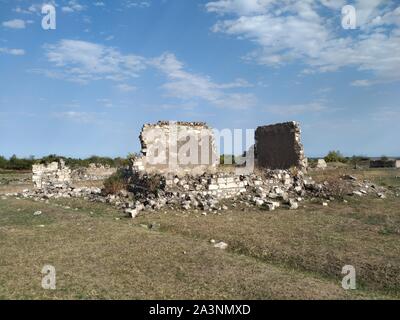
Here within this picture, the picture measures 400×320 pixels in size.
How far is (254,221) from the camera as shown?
1059 centimetres

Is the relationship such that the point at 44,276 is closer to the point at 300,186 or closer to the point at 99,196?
the point at 99,196

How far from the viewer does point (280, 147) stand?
64.0 feet

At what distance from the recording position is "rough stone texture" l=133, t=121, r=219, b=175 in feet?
55.4

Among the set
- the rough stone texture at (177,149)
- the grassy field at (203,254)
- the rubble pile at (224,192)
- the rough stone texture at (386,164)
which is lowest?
the grassy field at (203,254)

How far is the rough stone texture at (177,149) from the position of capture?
55.4 ft

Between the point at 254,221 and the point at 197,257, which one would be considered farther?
the point at 254,221

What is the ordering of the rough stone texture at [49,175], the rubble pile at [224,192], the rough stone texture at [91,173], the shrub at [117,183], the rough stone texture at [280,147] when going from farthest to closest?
the rough stone texture at [91,173] < the rough stone texture at [49,175] < the rough stone texture at [280,147] < the shrub at [117,183] < the rubble pile at [224,192]

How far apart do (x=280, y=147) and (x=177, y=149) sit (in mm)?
5277

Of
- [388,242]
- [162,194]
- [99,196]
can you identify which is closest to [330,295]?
[388,242]

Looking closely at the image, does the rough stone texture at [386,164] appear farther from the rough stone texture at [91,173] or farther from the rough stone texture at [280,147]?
the rough stone texture at [91,173]

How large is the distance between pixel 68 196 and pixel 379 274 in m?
13.1

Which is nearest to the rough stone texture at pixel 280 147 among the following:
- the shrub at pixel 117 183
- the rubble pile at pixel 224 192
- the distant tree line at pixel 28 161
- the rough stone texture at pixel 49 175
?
the rubble pile at pixel 224 192

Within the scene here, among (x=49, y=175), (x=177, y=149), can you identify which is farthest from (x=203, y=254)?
(x=49, y=175)

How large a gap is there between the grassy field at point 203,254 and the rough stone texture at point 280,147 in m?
6.42
